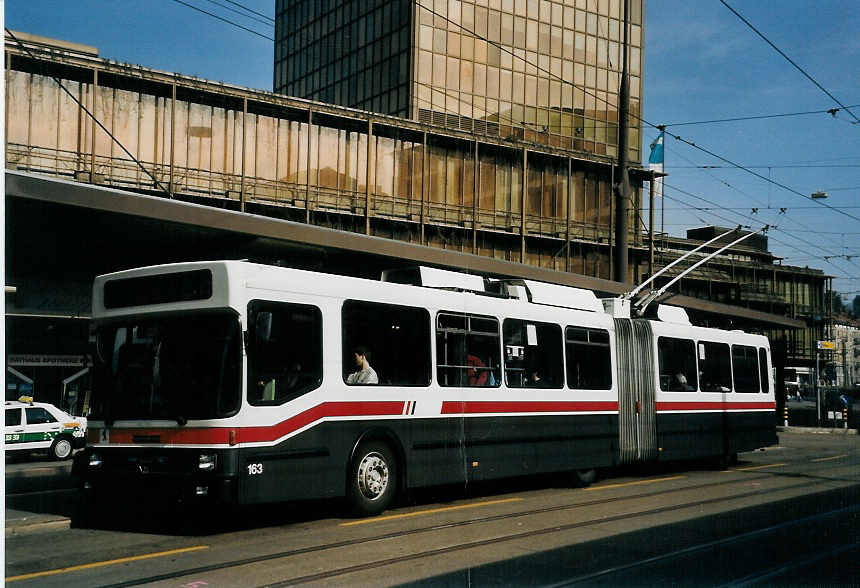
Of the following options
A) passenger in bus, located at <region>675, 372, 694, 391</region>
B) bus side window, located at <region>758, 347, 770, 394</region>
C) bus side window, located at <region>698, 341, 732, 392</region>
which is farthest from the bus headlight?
bus side window, located at <region>758, 347, 770, 394</region>

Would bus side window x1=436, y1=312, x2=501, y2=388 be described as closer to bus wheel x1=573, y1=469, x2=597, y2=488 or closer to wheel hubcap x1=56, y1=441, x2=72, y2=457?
bus wheel x1=573, y1=469, x2=597, y2=488

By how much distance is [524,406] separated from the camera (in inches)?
549

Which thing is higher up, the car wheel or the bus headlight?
the bus headlight

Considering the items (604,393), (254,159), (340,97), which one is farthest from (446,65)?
(604,393)

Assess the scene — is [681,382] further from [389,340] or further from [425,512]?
[389,340]

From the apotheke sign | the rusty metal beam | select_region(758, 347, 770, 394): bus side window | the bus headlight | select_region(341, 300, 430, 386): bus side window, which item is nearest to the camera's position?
the bus headlight

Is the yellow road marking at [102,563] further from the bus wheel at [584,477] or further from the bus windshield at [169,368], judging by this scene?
the bus wheel at [584,477]

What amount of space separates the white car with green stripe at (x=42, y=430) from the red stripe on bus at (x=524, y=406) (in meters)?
12.5

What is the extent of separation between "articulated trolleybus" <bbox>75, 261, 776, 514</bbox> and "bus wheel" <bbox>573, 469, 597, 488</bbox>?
30 millimetres

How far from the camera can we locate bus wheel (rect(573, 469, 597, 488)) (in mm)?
15438

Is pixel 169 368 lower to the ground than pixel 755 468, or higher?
higher

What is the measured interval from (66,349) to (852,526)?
24741 mm

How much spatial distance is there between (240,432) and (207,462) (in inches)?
17.1

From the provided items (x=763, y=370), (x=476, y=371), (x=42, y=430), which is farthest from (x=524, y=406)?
(x=42, y=430)
